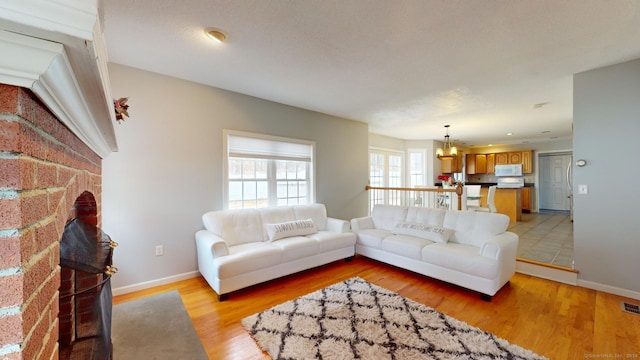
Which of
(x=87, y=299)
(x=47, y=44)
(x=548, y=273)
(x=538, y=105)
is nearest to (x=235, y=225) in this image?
(x=87, y=299)

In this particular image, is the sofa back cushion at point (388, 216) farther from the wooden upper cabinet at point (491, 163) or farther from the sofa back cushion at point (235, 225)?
the wooden upper cabinet at point (491, 163)

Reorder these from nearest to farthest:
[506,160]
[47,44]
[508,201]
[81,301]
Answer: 1. [47,44]
2. [81,301]
3. [508,201]
4. [506,160]

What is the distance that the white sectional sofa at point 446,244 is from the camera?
2.61 metres

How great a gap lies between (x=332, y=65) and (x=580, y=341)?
3215 mm

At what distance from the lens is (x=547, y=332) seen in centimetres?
204

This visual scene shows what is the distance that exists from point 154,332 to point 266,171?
2546 millimetres

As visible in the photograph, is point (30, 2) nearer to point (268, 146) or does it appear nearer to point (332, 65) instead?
point (332, 65)

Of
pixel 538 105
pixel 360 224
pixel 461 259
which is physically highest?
pixel 538 105

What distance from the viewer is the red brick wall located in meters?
0.46

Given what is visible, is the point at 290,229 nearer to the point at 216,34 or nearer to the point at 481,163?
the point at 216,34

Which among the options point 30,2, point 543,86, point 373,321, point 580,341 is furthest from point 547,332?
point 30,2

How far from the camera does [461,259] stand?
2.72 metres

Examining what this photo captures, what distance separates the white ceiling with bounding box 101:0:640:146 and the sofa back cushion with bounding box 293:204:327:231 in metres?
1.68

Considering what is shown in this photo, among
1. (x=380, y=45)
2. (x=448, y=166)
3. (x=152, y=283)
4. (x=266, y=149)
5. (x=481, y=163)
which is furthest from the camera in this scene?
(x=481, y=163)
